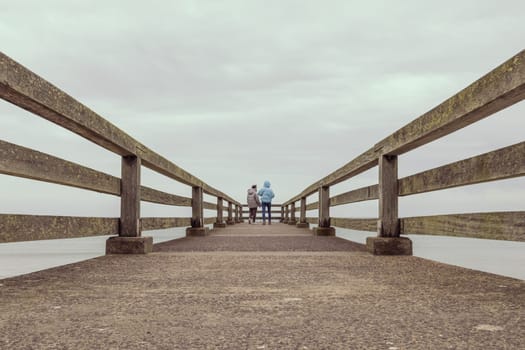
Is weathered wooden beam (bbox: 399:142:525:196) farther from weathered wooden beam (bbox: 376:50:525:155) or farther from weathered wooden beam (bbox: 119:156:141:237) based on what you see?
weathered wooden beam (bbox: 119:156:141:237)

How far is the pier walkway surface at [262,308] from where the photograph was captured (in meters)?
1.56

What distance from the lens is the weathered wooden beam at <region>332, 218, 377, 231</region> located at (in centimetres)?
514

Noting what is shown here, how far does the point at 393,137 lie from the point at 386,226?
0.84 m

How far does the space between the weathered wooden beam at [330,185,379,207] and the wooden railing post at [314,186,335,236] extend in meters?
0.90

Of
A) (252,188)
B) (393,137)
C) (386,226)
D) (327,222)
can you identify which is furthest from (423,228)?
(252,188)

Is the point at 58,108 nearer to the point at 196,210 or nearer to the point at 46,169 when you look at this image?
the point at 46,169

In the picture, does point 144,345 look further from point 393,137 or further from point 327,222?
point 327,222

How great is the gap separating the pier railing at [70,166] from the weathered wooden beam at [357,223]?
240 centimetres

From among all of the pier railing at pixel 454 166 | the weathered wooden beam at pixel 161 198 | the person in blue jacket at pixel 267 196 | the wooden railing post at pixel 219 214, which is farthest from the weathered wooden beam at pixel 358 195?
the person in blue jacket at pixel 267 196

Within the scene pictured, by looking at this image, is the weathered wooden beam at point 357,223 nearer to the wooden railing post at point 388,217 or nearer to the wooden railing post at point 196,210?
the wooden railing post at point 388,217

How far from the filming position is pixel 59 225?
334cm

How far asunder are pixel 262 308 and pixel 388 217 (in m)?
2.76

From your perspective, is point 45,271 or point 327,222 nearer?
point 45,271

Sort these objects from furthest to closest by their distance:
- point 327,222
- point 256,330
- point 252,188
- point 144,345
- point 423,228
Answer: point 252,188 < point 327,222 < point 423,228 < point 256,330 < point 144,345
